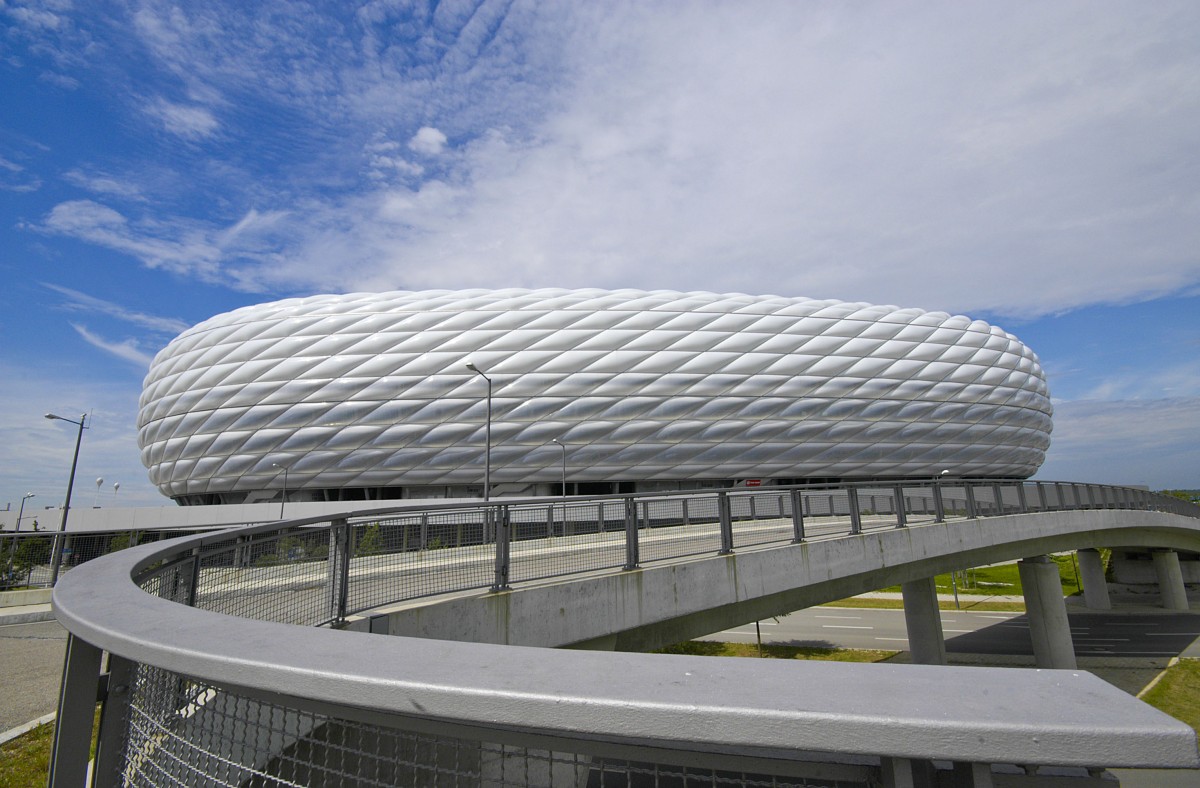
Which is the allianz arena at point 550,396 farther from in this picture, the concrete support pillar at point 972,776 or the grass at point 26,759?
the concrete support pillar at point 972,776

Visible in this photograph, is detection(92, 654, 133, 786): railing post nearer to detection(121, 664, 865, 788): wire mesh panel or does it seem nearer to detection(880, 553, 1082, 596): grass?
detection(121, 664, 865, 788): wire mesh panel

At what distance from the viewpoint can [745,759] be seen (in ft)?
4.44

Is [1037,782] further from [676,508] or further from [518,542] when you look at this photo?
[676,508]

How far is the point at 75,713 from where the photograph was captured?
2160 millimetres

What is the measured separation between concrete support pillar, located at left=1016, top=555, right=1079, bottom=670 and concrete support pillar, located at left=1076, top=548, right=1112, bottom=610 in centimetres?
1654

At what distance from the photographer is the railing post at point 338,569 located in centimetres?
562

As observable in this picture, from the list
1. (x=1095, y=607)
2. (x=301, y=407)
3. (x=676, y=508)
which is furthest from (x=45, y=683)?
(x=1095, y=607)

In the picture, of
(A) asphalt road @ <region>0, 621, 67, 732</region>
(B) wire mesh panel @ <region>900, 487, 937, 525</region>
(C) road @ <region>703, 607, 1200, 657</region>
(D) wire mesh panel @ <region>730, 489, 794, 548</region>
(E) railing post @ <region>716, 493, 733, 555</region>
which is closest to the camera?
(A) asphalt road @ <region>0, 621, 67, 732</region>

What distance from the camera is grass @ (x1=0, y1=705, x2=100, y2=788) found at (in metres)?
5.18

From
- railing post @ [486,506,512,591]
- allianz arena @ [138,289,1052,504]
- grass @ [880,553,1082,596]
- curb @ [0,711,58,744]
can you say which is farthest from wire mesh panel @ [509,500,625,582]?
grass @ [880,553,1082,596]

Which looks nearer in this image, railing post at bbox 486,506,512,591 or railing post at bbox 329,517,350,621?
railing post at bbox 329,517,350,621

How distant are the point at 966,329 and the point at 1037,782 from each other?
5651cm

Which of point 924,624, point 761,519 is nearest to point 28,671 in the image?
point 761,519

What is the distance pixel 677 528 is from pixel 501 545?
3786mm
